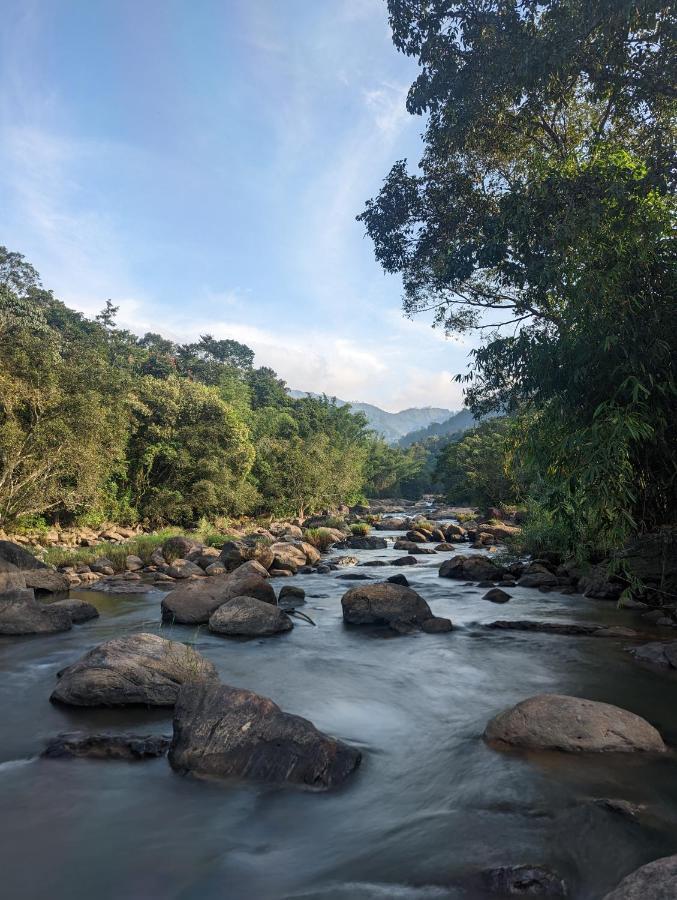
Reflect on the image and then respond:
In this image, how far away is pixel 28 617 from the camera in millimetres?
9773

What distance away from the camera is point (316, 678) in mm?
7758

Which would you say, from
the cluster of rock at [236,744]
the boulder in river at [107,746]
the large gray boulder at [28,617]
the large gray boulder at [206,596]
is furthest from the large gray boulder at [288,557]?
the cluster of rock at [236,744]

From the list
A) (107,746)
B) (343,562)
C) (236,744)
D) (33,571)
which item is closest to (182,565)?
(33,571)

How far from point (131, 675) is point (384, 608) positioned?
5.34 metres

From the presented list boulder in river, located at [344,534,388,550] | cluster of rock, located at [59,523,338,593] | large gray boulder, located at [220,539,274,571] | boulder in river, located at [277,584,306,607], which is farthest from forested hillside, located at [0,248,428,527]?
boulder in river, located at [277,584,306,607]

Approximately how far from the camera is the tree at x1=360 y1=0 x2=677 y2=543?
7.07 m

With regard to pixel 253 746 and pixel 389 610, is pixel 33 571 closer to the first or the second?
pixel 389 610

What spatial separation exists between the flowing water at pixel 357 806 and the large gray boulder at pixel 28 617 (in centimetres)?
227

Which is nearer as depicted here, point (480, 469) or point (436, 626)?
point (436, 626)

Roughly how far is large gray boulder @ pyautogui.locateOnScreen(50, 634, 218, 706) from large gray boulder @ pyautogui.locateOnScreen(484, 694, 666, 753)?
3.38 m

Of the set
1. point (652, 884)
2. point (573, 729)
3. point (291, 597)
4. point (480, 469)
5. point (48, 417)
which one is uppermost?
point (48, 417)

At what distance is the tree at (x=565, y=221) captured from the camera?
7074 mm

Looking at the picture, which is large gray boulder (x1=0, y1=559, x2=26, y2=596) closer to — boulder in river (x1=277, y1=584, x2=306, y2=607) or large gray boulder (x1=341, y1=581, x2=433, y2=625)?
boulder in river (x1=277, y1=584, x2=306, y2=607)

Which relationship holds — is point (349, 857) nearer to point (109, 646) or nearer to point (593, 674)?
point (109, 646)
